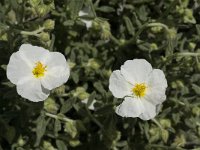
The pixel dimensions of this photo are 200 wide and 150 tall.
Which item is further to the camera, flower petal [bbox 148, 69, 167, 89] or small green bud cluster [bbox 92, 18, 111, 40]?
small green bud cluster [bbox 92, 18, 111, 40]

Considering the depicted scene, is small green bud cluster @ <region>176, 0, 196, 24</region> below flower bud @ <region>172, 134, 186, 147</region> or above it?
above

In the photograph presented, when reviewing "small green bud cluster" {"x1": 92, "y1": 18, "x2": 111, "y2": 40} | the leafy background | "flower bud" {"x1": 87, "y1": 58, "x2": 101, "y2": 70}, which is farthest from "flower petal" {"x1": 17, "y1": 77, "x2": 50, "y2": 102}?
"flower bud" {"x1": 87, "y1": 58, "x2": 101, "y2": 70}

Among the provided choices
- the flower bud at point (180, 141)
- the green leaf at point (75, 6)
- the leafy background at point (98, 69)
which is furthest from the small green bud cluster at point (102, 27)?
the flower bud at point (180, 141)

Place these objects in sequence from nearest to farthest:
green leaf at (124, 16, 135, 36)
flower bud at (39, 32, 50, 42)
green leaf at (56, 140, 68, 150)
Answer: flower bud at (39, 32, 50, 42) < green leaf at (56, 140, 68, 150) < green leaf at (124, 16, 135, 36)

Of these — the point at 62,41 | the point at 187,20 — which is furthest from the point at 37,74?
the point at 187,20

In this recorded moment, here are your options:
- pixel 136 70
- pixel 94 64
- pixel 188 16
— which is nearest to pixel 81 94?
pixel 94 64

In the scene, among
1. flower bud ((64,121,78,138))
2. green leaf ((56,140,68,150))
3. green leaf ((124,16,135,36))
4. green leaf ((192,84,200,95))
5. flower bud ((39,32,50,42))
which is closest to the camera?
flower bud ((39,32,50,42))

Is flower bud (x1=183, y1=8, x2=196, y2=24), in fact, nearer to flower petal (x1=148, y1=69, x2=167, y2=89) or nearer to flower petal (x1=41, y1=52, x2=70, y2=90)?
flower petal (x1=148, y1=69, x2=167, y2=89)
